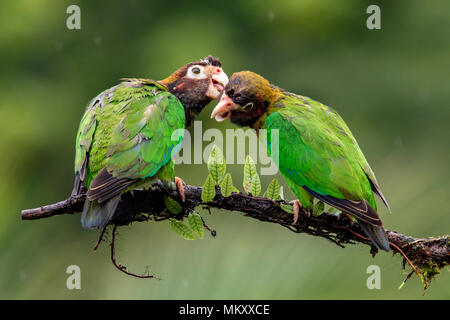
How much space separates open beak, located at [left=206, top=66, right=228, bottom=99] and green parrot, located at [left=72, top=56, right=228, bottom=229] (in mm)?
376

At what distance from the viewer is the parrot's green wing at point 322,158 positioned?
11.5 ft

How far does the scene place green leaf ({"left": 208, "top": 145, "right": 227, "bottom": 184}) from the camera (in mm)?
3012

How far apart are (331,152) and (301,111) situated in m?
0.41

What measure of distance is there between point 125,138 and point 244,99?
0.82 metres

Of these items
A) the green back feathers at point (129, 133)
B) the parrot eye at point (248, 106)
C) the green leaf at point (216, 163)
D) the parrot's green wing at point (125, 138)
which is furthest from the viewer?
the parrot eye at point (248, 106)

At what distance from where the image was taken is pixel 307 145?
369 cm

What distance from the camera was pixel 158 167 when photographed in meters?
3.47

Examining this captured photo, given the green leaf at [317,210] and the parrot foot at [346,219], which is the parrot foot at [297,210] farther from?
the parrot foot at [346,219]

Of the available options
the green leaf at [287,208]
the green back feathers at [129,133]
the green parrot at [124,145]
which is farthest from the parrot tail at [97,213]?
the green leaf at [287,208]

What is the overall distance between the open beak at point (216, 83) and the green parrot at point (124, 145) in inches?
14.8

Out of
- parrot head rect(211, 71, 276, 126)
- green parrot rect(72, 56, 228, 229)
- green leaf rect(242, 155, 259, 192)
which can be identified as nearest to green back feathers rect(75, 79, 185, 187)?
green parrot rect(72, 56, 228, 229)

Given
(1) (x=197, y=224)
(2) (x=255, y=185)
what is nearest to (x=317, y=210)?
(2) (x=255, y=185)

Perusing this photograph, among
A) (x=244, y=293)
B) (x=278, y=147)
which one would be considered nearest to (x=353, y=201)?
(x=278, y=147)

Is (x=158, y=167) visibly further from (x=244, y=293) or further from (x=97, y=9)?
(x=97, y=9)
